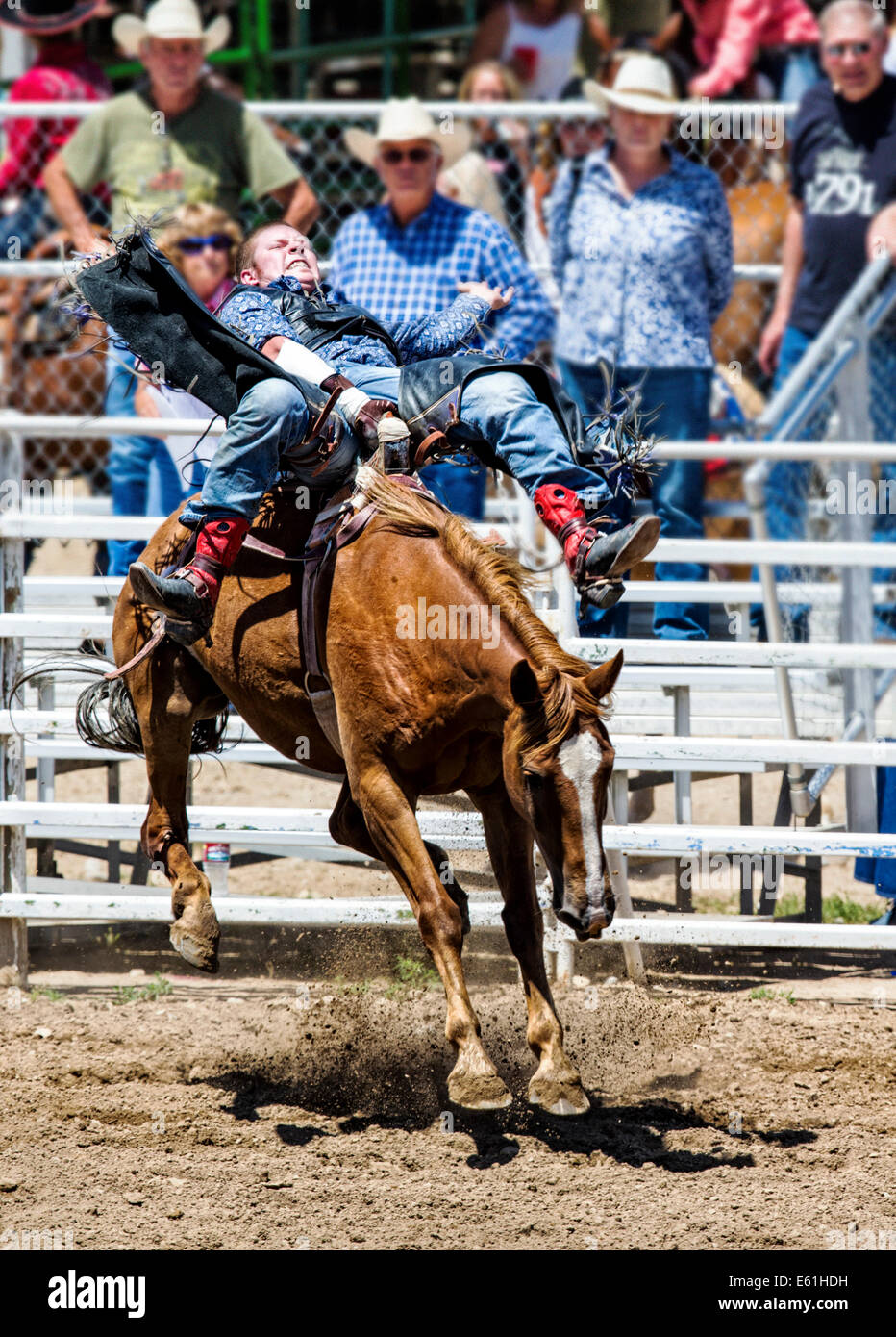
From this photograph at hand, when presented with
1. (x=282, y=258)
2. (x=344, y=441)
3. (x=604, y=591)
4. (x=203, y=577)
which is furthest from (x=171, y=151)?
(x=604, y=591)

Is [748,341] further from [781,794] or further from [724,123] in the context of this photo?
[781,794]

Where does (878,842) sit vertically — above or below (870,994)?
above

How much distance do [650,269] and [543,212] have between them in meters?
1.26

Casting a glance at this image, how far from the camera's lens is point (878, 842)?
5672 mm

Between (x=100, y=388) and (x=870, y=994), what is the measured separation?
5489mm

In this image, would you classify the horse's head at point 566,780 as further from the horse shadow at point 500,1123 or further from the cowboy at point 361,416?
the horse shadow at point 500,1123

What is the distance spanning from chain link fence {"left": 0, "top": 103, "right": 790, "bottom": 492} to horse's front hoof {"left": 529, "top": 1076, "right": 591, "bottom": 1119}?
4.38m

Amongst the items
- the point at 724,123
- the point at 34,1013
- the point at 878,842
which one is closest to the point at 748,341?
the point at 724,123

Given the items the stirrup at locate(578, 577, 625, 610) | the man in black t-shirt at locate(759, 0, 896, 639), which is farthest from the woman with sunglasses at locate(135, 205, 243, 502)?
the stirrup at locate(578, 577, 625, 610)

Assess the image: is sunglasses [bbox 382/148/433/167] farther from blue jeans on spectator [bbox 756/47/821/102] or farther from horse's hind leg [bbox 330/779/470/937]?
horse's hind leg [bbox 330/779/470/937]

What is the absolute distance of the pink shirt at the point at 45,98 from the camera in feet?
30.0

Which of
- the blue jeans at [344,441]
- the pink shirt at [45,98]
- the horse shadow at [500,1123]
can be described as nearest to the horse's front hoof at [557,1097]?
the horse shadow at [500,1123]

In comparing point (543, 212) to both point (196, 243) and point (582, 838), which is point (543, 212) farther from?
point (582, 838)

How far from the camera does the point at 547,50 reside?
1044cm
